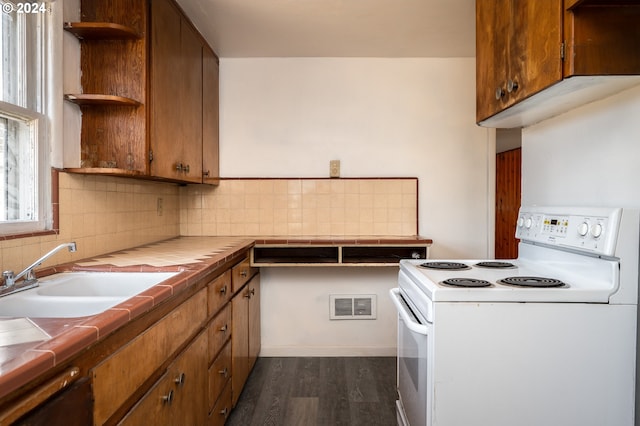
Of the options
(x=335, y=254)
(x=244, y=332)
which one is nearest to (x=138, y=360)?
(x=244, y=332)

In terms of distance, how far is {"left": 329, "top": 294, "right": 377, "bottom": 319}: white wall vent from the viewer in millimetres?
3117

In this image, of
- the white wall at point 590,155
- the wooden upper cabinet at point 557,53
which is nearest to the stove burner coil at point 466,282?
the white wall at point 590,155

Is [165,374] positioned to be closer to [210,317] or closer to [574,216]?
[210,317]

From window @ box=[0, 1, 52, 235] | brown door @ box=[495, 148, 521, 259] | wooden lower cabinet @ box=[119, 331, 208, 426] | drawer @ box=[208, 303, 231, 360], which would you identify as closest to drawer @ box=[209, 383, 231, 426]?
wooden lower cabinet @ box=[119, 331, 208, 426]

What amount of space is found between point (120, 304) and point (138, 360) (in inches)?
6.4

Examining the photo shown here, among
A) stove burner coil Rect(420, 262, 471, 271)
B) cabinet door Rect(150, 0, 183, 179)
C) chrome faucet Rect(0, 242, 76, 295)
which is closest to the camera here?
chrome faucet Rect(0, 242, 76, 295)

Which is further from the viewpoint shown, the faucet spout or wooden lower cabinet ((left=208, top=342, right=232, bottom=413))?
wooden lower cabinet ((left=208, top=342, right=232, bottom=413))

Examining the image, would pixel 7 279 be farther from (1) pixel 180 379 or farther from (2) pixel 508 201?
(2) pixel 508 201

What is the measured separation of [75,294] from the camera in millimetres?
1527

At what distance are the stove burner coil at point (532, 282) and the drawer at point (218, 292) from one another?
45.3 inches

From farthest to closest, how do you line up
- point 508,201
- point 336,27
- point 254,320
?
point 508,201 → point 254,320 → point 336,27

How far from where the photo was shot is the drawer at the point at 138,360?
0.93m

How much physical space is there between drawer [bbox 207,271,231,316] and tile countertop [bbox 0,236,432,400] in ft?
0.27

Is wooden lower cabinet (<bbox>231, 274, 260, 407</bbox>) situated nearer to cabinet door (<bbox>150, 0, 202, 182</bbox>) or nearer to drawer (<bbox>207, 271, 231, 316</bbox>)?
drawer (<bbox>207, 271, 231, 316</bbox>)
